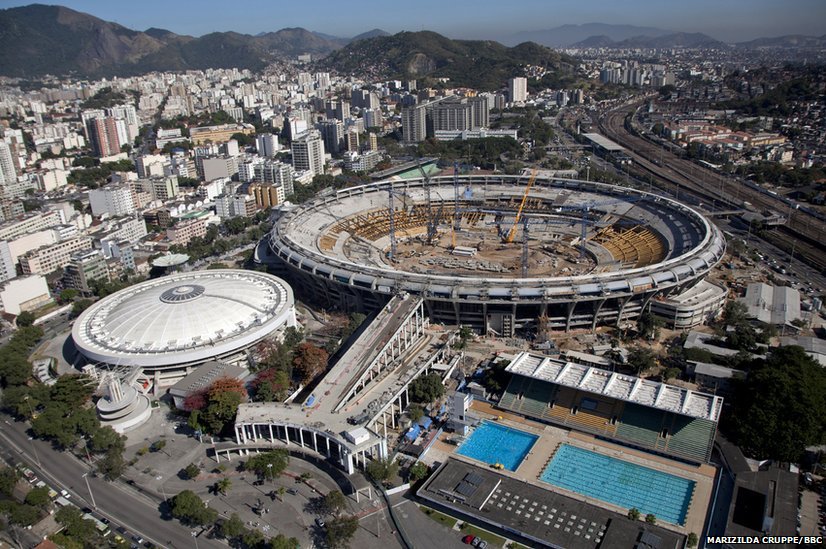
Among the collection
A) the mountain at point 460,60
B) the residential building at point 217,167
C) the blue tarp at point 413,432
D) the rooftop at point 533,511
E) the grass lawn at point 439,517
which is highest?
the mountain at point 460,60

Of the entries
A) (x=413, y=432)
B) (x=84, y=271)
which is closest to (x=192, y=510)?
(x=413, y=432)

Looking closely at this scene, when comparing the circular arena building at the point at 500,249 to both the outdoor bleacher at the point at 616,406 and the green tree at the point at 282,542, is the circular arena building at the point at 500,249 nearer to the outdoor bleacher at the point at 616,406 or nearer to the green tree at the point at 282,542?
the outdoor bleacher at the point at 616,406

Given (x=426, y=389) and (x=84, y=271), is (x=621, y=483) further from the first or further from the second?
(x=84, y=271)

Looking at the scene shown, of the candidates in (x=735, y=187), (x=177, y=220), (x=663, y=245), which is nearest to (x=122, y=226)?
(x=177, y=220)

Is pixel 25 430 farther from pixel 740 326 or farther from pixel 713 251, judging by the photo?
pixel 713 251

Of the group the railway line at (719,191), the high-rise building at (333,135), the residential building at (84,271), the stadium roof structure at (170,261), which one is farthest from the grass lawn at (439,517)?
the high-rise building at (333,135)

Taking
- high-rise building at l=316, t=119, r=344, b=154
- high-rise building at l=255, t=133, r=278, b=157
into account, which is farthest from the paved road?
high-rise building at l=316, t=119, r=344, b=154

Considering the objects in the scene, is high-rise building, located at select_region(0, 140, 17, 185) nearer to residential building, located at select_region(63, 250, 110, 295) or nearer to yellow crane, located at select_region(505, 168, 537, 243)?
residential building, located at select_region(63, 250, 110, 295)
